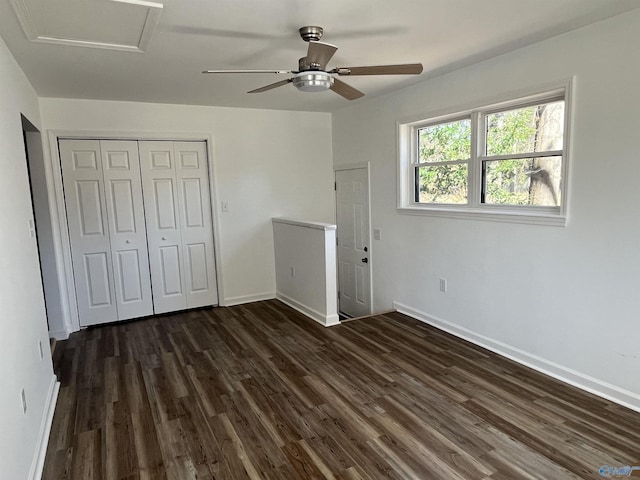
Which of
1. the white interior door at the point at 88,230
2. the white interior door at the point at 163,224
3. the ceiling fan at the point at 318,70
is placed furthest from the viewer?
the white interior door at the point at 163,224

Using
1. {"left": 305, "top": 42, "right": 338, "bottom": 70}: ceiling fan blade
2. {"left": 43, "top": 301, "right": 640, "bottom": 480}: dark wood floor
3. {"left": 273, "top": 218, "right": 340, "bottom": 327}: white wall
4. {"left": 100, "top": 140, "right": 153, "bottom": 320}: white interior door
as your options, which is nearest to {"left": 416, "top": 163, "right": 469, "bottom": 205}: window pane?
{"left": 273, "top": 218, "right": 340, "bottom": 327}: white wall

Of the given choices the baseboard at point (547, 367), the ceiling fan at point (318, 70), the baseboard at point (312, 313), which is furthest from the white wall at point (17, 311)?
the baseboard at point (547, 367)

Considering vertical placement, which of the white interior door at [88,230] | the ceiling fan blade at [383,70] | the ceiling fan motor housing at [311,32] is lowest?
the white interior door at [88,230]

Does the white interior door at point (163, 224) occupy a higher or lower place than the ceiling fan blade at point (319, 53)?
lower

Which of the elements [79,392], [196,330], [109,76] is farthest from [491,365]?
[109,76]

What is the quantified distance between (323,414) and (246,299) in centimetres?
278

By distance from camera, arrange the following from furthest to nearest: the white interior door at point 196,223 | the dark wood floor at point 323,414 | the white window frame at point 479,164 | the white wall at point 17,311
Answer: the white interior door at point 196,223 < the white window frame at point 479,164 < the dark wood floor at point 323,414 < the white wall at point 17,311

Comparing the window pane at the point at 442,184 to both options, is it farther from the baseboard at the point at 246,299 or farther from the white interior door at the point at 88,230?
the white interior door at the point at 88,230

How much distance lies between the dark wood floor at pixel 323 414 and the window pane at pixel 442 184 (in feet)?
4.44

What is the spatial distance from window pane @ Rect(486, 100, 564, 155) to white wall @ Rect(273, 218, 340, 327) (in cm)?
169

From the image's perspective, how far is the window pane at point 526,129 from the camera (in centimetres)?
297

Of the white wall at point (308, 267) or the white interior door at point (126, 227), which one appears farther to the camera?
the white interior door at point (126, 227)

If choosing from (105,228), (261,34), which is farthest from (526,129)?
(105,228)

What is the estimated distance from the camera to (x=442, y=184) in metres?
4.02
